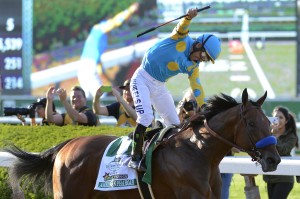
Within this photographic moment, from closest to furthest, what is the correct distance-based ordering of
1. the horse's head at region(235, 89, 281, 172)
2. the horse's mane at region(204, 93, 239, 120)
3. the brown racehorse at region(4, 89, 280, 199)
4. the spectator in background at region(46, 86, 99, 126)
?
the horse's head at region(235, 89, 281, 172) → the brown racehorse at region(4, 89, 280, 199) → the horse's mane at region(204, 93, 239, 120) → the spectator in background at region(46, 86, 99, 126)

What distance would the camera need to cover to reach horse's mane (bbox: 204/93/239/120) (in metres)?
6.33

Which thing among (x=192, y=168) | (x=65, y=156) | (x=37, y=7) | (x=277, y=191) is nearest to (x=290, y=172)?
(x=277, y=191)

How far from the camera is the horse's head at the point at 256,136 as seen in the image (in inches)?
232

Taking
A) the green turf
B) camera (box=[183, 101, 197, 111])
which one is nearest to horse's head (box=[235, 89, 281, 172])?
camera (box=[183, 101, 197, 111])

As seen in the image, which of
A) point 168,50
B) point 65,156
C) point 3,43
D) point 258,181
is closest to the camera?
point 168,50

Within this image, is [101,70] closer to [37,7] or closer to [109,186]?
[37,7]

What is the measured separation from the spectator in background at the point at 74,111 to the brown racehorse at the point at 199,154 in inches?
83.6

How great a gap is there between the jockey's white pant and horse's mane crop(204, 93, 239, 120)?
17.8 inches

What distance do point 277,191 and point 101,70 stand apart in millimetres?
10923

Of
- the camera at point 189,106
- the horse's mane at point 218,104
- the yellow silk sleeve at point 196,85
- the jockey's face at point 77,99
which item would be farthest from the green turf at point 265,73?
the horse's mane at point 218,104

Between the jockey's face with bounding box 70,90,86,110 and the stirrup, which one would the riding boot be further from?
the jockey's face with bounding box 70,90,86,110

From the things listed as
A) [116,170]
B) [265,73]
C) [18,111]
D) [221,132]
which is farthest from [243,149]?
[265,73]

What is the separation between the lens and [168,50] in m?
6.53

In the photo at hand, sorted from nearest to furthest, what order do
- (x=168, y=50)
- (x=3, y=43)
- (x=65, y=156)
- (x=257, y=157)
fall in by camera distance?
(x=257, y=157), (x=168, y=50), (x=65, y=156), (x=3, y=43)
